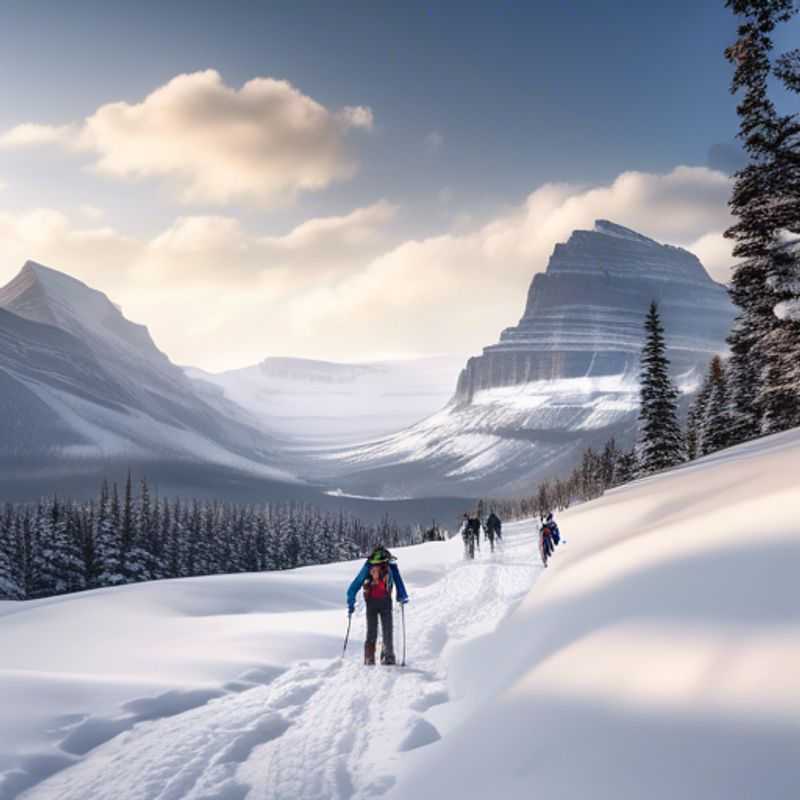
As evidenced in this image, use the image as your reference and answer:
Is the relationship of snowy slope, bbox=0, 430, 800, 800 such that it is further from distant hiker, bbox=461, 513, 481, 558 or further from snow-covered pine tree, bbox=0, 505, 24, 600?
snow-covered pine tree, bbox=0, 505, 24, 600

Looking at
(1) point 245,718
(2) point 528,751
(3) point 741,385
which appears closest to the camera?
(2) point 528,751

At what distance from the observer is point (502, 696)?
17.5 ft

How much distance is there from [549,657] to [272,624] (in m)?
7.73

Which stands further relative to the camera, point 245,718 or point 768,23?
point 768,23

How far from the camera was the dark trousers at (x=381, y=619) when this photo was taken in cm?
877

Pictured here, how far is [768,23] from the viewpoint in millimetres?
15281

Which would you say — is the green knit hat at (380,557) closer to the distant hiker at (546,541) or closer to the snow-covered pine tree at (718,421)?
the distant hiker at (546,541)

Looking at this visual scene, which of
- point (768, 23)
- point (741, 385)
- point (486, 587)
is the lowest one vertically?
point (486, 587)

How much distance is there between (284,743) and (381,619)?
3.41 meters

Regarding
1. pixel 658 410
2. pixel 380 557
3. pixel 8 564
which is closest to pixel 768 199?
pixel 380 557

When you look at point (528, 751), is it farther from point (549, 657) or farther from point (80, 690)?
point (80, 690)

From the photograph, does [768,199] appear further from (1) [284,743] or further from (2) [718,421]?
(2) [718,421]

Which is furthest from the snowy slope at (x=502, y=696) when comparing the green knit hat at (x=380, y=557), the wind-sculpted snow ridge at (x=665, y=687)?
the green knit hat at (x=380, y=557)

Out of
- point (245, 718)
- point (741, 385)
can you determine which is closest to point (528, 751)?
point (245, 718)
